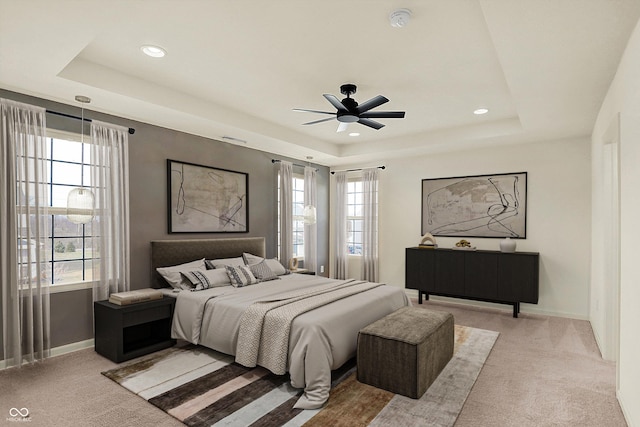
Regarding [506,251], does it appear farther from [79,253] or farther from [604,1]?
[79,253]

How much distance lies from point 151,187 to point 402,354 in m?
3.31

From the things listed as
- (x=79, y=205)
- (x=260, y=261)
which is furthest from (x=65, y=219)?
(x=260, y=261)

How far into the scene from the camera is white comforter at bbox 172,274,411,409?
8.87ft

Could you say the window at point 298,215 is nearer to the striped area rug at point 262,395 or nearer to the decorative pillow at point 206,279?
the decorative pillow at point 206,279

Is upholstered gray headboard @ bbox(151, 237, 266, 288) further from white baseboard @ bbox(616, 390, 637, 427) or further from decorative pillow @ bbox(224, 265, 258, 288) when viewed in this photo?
white baseboard @ bbox(616, 390, 637, 427)

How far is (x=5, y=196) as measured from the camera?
10.1 ft

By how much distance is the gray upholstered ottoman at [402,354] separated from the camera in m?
2.68

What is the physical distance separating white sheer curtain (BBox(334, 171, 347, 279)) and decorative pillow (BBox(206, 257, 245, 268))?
8.30 feet

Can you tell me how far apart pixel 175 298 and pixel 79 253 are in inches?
42.3

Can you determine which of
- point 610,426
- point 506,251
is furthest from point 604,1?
point 506,251

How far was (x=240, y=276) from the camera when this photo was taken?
423 centimetres

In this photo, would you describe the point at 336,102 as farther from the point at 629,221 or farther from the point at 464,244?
the point at 464,244

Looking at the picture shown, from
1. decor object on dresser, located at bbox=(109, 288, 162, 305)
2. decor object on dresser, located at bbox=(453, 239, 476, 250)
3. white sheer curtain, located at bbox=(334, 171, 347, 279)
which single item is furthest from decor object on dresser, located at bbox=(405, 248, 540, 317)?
decor object on dresser, located at bbox=(109, 288, 162, 305)

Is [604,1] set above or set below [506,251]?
above
